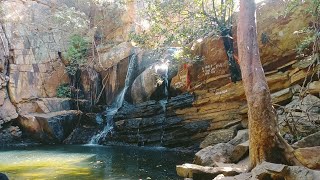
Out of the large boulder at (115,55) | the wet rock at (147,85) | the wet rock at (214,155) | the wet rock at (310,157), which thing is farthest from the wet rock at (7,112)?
the wet rock at (310,157)

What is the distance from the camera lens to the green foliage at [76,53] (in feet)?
73.0

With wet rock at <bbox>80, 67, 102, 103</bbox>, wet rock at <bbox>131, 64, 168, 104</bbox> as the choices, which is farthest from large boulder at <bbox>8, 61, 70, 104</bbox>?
wet rock at <bbox>131, 64, 168, 104</bbox>

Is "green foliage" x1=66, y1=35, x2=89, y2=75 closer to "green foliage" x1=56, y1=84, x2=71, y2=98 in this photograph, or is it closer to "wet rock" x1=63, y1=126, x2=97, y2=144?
"green foliage" x1=56, y1=84, x2=71, y2=98

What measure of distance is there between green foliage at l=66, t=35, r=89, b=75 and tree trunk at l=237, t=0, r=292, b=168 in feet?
54.4

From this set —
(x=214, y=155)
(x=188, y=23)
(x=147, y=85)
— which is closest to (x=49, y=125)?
(x=147, y=85)

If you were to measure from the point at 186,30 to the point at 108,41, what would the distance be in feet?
39.7

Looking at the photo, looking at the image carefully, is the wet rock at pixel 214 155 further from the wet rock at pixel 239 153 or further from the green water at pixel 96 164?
the green water at pixel 96 164

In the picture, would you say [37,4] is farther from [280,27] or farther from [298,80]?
[298,80]

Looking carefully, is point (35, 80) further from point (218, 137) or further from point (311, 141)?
point (311, 141)

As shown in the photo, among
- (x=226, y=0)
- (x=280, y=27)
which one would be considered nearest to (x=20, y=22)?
(x=226, y=0)

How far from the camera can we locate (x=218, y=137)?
13195 mm

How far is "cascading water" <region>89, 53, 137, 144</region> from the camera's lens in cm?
1892

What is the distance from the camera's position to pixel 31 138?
19.7m

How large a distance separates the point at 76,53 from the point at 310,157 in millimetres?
18832
